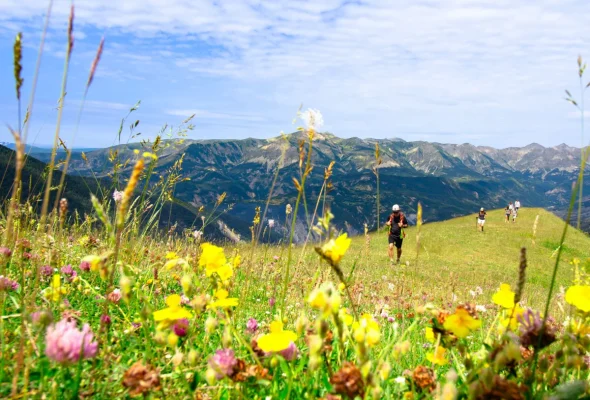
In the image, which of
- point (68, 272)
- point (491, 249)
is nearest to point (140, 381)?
point (68, 272)

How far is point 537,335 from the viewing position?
4.52 ft

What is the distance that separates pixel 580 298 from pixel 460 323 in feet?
1.26

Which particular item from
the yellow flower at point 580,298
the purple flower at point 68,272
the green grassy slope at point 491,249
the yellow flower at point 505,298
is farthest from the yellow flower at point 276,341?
the green grassy slope at point 491,249

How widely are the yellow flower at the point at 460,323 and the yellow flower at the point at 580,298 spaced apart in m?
0.31

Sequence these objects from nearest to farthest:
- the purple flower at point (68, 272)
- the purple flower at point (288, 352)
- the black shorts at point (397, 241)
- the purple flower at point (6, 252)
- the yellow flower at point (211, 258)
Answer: the purple flower at point (288, 352) < the yellow flower at point (211, 258) < the purple flower at point (6, 252) < the purple flower at point (68, 272) < the black shorts at point (397, 241)

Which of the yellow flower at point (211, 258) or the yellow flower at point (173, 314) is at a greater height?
the yellow flower at point (211, 258)

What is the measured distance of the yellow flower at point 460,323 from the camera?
1.37 meters

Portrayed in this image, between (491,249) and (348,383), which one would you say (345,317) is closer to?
(348,383)

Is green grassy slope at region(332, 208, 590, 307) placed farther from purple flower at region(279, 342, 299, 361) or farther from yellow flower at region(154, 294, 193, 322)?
yellow flower at region(154, 294, 193, 322)

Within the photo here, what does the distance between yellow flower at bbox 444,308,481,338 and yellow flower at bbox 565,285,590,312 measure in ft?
1.03

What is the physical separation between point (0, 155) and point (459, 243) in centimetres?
5962

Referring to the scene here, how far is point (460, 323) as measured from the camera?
1.40 m

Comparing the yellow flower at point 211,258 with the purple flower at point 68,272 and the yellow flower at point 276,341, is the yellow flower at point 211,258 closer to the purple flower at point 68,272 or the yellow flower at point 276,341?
the yellow flower at point 276,341

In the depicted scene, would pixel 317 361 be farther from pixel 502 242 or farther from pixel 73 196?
pixel 73 196
